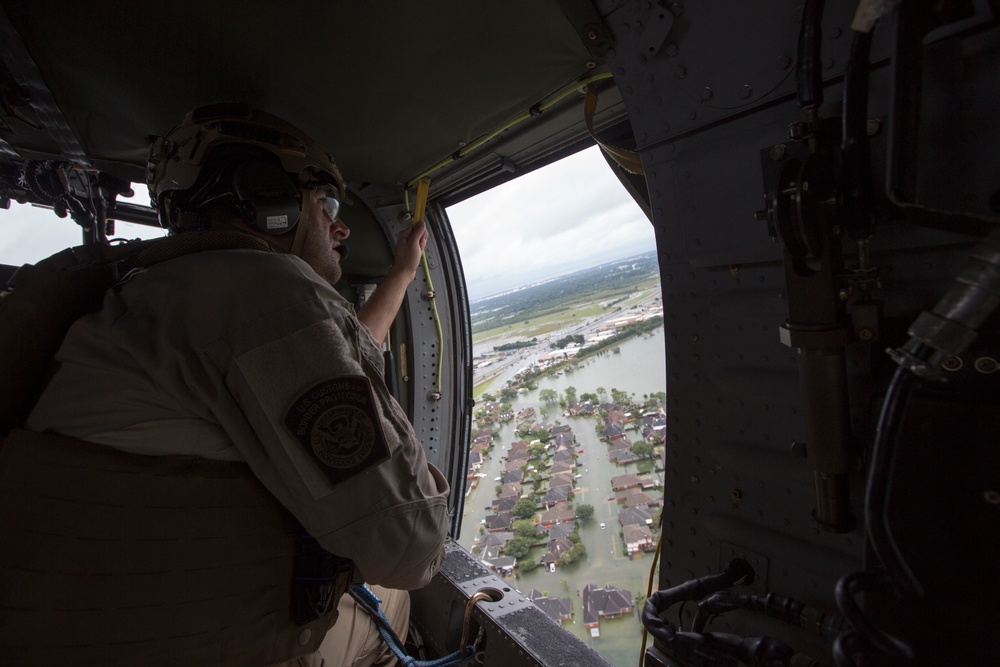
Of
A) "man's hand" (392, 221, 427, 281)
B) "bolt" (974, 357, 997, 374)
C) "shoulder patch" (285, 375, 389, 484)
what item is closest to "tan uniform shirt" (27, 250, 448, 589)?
"shoulder patch" (285, 375, 389, 484)

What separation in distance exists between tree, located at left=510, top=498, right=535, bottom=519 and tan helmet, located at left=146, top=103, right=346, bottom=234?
2.10m

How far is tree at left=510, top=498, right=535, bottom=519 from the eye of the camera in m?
2.82

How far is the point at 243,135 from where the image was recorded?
1538 mm

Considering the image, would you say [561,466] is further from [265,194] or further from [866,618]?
[265,194]

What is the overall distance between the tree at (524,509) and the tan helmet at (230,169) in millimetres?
2104

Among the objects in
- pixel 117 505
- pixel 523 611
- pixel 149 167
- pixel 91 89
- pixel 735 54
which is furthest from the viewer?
pixel 523 611

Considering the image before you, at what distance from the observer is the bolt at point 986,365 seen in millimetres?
787

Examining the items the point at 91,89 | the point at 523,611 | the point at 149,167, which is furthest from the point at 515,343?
the point at 91,89

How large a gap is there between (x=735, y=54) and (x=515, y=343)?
2.42 meters

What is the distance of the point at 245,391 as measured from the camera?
1.02 meters

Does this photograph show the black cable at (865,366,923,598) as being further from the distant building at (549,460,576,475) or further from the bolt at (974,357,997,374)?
the distant building at (549,460,576,475)

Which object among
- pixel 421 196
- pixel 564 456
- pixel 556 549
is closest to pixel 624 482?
pixel 564 456

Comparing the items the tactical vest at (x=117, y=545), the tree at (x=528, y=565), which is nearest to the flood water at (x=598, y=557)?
the tree at (x=528, y=565)

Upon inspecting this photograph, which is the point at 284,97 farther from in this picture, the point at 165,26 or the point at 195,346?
the point at 195,346
